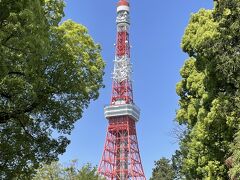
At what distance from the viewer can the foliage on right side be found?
1209cm

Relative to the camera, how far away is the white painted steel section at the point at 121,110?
208ft

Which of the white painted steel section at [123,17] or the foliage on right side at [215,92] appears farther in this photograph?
the white painted steel section at [123,17]

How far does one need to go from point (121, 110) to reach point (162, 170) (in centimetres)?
2259

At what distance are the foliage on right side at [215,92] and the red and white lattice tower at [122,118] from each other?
142 feet

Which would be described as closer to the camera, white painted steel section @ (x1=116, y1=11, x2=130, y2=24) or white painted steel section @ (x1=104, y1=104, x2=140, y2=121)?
white painted steel section @ (x1=104, y1=104, x2=140, y2=121)

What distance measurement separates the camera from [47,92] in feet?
35.9

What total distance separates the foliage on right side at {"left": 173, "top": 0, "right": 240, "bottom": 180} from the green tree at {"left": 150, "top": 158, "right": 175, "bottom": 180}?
26.5 metres

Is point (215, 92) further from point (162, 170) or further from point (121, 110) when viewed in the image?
point (121, 110)

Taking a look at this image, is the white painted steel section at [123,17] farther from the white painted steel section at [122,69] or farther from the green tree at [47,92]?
the green tree at [47,92]

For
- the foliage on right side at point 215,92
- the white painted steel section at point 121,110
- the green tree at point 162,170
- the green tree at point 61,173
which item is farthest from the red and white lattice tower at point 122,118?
the foliage on right side at point 215,92

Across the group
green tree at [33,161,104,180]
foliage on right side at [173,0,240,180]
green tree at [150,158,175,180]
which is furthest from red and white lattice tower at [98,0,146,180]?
foliage on right side at [173,0,240,180]

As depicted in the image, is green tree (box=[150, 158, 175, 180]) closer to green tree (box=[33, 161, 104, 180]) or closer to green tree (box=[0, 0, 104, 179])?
green tree (box=[33, 161, 104, 180])

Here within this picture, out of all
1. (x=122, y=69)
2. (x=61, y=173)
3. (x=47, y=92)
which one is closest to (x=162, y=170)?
(x=61, y=173)

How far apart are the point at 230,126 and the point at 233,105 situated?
0.61m
